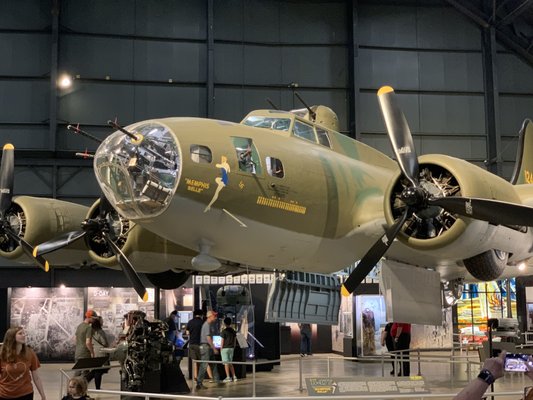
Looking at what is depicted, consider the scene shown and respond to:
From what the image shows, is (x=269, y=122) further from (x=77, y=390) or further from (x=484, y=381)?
(x=484, y=381)

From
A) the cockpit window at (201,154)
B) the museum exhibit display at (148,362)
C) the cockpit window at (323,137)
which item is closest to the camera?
the cockpit window at (201,154)

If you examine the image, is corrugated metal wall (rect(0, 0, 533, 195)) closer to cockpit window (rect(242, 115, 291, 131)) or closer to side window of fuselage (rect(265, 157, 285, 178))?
cockpit window (rect(242, 115, 291, 131))

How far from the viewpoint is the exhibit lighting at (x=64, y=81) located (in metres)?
25.6

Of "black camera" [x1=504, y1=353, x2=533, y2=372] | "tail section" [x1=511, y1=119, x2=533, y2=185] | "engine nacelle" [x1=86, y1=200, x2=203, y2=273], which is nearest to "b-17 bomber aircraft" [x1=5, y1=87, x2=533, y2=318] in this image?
"engine nacelle" [x1=86, y1=200, x2=203, y2=273]

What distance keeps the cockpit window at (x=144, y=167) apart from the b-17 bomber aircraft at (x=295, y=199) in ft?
0.05

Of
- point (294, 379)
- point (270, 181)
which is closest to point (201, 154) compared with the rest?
point (270, 181)

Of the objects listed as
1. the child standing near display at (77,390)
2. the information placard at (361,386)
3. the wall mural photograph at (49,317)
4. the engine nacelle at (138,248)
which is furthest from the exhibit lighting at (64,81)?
the child standing near display at (77,390)

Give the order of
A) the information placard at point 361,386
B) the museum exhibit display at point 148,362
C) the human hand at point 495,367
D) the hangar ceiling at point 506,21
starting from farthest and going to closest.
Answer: the hangar ceiling at point 506,21
the museum exhibit display at point 148,362
the information placard at point 361,386
the human hand at point 495,367

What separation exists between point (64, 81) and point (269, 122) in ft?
55.5

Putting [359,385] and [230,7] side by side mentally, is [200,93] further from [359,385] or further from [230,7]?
[359,385]

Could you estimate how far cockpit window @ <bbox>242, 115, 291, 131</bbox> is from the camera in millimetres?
11170

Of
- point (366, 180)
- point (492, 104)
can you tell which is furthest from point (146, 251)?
point (492, 104)

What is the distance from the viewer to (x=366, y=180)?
11641 mm

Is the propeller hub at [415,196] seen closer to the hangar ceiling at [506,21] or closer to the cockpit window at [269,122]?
the cockpit window at [269,122]
